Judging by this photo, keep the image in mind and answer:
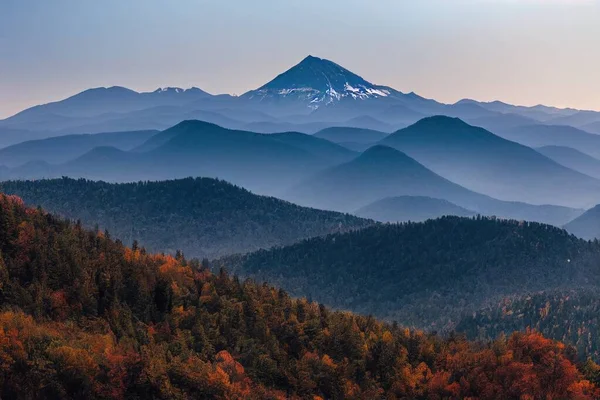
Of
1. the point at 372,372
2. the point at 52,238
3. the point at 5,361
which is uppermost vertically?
the point at 52,238

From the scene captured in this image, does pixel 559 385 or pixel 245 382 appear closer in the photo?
pixel 245 382

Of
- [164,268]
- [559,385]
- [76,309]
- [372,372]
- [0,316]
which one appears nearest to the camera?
[0,316]

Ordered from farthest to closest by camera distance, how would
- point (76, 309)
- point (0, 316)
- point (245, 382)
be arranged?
point (76, 309), point (245, 382), point (0, 316)

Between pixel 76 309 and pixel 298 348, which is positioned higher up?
pixel 76 309

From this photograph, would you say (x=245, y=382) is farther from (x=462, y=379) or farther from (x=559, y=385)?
(x=559, y=385)

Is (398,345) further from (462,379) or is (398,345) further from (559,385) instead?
(559,385)

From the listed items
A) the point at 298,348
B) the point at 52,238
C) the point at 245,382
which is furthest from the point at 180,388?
the point at 52,238
